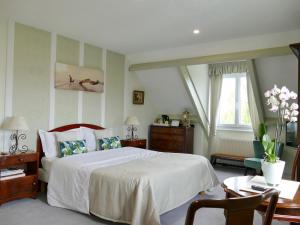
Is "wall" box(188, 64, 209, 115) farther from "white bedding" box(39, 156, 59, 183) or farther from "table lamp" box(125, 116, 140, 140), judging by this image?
"white bedding" box(39, 156, 59, 183)

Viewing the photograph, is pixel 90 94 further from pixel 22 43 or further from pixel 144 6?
pixel 144 6

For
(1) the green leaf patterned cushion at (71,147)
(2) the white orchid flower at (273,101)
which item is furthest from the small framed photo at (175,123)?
(2) the white orchid flower at (273,101)

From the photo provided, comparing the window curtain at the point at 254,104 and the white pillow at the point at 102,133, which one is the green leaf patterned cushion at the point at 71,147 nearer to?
the white pillow at the point at 102,133

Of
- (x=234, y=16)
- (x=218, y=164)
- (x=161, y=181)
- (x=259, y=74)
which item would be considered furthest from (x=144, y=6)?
(x=218, y=164)

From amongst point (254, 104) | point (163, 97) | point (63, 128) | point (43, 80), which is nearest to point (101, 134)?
point (63, 128)

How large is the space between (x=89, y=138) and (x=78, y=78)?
113 cm

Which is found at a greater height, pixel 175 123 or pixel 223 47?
pixel 223 47

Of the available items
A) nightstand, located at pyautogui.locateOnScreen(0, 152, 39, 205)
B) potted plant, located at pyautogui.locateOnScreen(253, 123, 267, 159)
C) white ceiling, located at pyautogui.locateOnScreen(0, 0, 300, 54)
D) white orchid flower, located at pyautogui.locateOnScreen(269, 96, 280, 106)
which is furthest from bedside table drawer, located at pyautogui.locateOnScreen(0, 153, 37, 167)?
potted plant, located at pyautogui.locateOnScreen(253, 123, 267, 159)

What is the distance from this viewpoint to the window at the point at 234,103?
5.82 meters

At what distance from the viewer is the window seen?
5824 millimetres

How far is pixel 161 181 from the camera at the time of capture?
2.84 meters

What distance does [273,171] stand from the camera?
1.99m

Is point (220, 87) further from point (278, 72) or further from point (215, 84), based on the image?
point (278, 72)

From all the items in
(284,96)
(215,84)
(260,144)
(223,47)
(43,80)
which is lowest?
(260,144)
